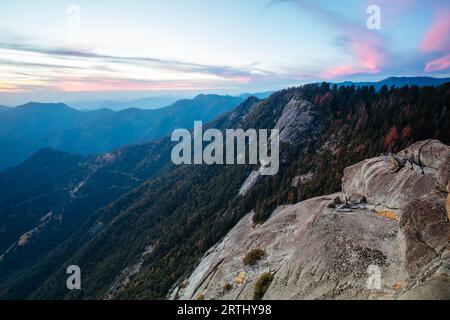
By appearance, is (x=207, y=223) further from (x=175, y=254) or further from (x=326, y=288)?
(x=326, y=288)

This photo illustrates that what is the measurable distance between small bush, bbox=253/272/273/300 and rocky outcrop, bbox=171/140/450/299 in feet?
0.61

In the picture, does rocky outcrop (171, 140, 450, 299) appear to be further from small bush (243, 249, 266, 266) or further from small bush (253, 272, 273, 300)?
small bush (243, 249, 266, 266)

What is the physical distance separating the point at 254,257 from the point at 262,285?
9595 mm

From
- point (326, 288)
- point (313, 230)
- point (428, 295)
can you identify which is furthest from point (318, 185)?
point (428, 295)

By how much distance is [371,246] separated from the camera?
28.2 metres

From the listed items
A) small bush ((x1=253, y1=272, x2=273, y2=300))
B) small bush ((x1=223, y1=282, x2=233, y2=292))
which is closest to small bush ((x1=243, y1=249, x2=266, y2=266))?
small bush ((x1=223, y1=282, x2=233, y2=292))

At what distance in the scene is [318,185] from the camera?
8456 cm

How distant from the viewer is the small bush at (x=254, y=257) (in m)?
43.5

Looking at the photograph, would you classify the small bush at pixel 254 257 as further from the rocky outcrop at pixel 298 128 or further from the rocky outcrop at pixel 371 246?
the rocky outcrop at pixel 298 128

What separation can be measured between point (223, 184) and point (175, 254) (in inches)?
2542

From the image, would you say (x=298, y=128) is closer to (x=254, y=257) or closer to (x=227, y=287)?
(x=254, y=257)

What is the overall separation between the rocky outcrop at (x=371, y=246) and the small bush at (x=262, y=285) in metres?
0.19

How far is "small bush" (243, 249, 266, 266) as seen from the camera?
4350cm

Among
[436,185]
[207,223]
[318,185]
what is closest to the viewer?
[436,185]
